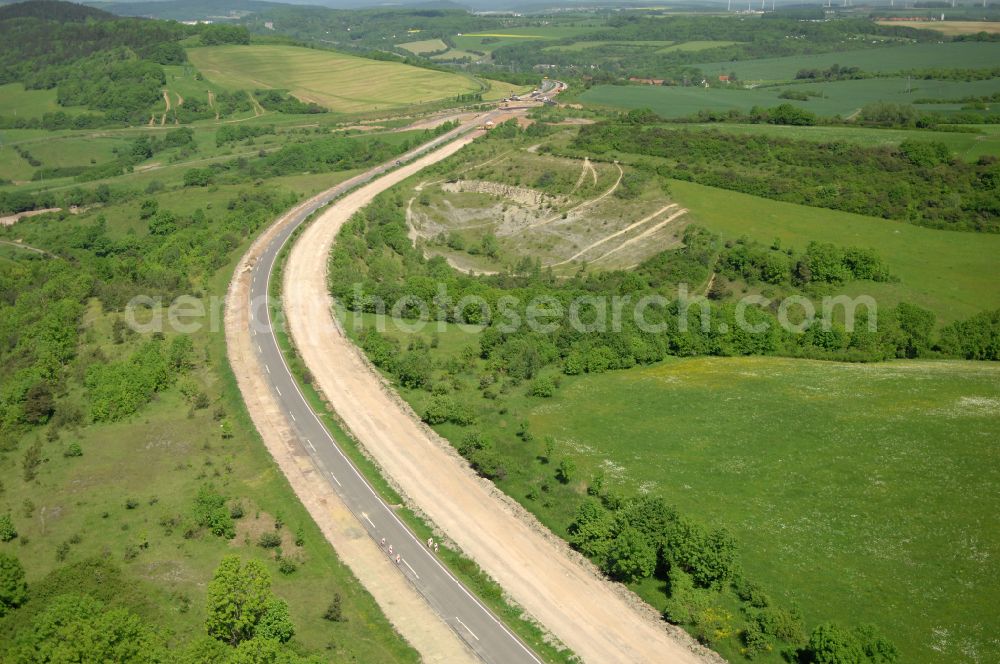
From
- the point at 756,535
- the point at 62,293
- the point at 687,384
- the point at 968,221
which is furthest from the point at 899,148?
the point at 62,293

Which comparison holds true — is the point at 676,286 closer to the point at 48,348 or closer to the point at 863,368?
the point at 863,368

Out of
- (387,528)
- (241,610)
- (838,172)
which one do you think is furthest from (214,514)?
(838,172)

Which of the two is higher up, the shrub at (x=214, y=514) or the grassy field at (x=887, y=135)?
the grassy field at (x=887, y=135)

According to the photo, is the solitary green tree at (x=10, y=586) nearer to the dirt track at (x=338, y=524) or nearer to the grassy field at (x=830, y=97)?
the dirt track at (x=338, y=524)

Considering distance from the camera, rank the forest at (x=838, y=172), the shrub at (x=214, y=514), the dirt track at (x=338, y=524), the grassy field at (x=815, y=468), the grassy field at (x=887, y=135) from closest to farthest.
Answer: the dirt track at (x=338, y=524) → the grassy field at (x=815, y=468) → the shrub at (x=214, y=514) → the forest at (x=838, y=172) → the grassy field at (x=887, y=135)

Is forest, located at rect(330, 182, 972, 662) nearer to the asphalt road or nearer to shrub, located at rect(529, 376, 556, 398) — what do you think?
shrub, located at rect(529, 376, 556, 398)

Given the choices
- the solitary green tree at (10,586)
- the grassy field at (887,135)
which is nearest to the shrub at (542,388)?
the solitary green tree at (10,586)
